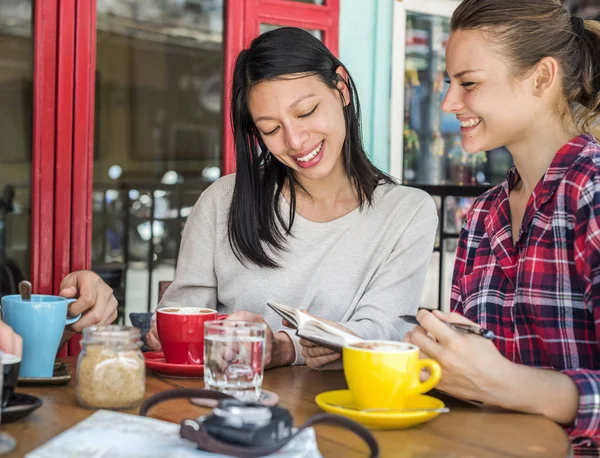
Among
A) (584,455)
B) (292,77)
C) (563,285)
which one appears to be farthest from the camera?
(292,77)

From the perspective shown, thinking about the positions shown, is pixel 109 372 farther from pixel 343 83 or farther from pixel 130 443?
pixel 343 83

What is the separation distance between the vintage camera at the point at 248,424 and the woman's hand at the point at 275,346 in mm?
532

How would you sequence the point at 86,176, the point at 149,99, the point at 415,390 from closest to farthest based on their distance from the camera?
the point at 415,390 < the point at 86,176 < the point at 149,99

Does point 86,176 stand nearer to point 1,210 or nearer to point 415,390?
point 1,210

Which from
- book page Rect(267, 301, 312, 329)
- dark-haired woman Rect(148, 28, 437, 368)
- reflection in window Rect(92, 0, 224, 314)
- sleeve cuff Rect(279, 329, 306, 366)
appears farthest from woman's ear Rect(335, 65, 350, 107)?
reflection in window Rect(92, 0, 224, 314)

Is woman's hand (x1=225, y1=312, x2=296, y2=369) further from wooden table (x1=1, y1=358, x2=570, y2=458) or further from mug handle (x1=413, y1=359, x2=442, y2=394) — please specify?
mug handle (x1=413, y1=359, x2=442, y2=394)

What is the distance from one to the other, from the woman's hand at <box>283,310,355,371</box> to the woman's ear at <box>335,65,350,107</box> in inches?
29.2

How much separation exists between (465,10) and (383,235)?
548mm

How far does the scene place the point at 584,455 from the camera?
122 centimetres

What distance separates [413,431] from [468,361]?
15cm

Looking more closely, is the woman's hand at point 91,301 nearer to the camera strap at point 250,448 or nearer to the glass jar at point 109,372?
the glass jar at point 109,372

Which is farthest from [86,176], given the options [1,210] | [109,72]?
[109,72]

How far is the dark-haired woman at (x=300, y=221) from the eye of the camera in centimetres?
180

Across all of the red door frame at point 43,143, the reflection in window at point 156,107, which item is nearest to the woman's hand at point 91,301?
the red door frame at point 43,143
